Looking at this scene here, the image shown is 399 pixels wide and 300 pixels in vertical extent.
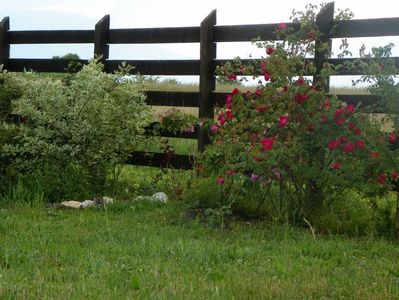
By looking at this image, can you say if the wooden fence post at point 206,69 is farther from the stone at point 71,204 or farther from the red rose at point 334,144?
the red rose at point 334,144

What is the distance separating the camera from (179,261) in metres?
4.92

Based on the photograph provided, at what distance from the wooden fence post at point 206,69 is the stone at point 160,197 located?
1536 millimetres

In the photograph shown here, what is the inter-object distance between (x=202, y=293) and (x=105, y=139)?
509cm

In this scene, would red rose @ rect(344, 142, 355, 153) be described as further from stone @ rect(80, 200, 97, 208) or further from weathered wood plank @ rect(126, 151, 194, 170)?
weathered wood plank @ rect(126, 151, 194, 170)

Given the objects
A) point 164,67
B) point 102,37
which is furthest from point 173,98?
point 102,37

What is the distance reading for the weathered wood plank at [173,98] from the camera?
995 centimetres

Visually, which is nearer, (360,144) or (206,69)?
(360,144)

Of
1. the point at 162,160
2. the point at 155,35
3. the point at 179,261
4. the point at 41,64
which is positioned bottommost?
the point at 179,261

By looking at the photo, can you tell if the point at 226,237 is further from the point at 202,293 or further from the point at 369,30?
the point at 369,30

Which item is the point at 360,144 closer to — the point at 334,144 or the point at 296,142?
the point at 334,144

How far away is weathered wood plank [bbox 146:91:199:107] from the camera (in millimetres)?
9953

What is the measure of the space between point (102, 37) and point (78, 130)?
289cm

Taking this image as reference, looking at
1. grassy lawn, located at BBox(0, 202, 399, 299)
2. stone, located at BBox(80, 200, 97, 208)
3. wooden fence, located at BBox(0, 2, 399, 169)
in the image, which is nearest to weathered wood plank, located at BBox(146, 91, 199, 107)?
wooden fence, located at BBox(0, 2, 399, 169)

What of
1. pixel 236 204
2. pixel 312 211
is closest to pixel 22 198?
pixel 236 204
